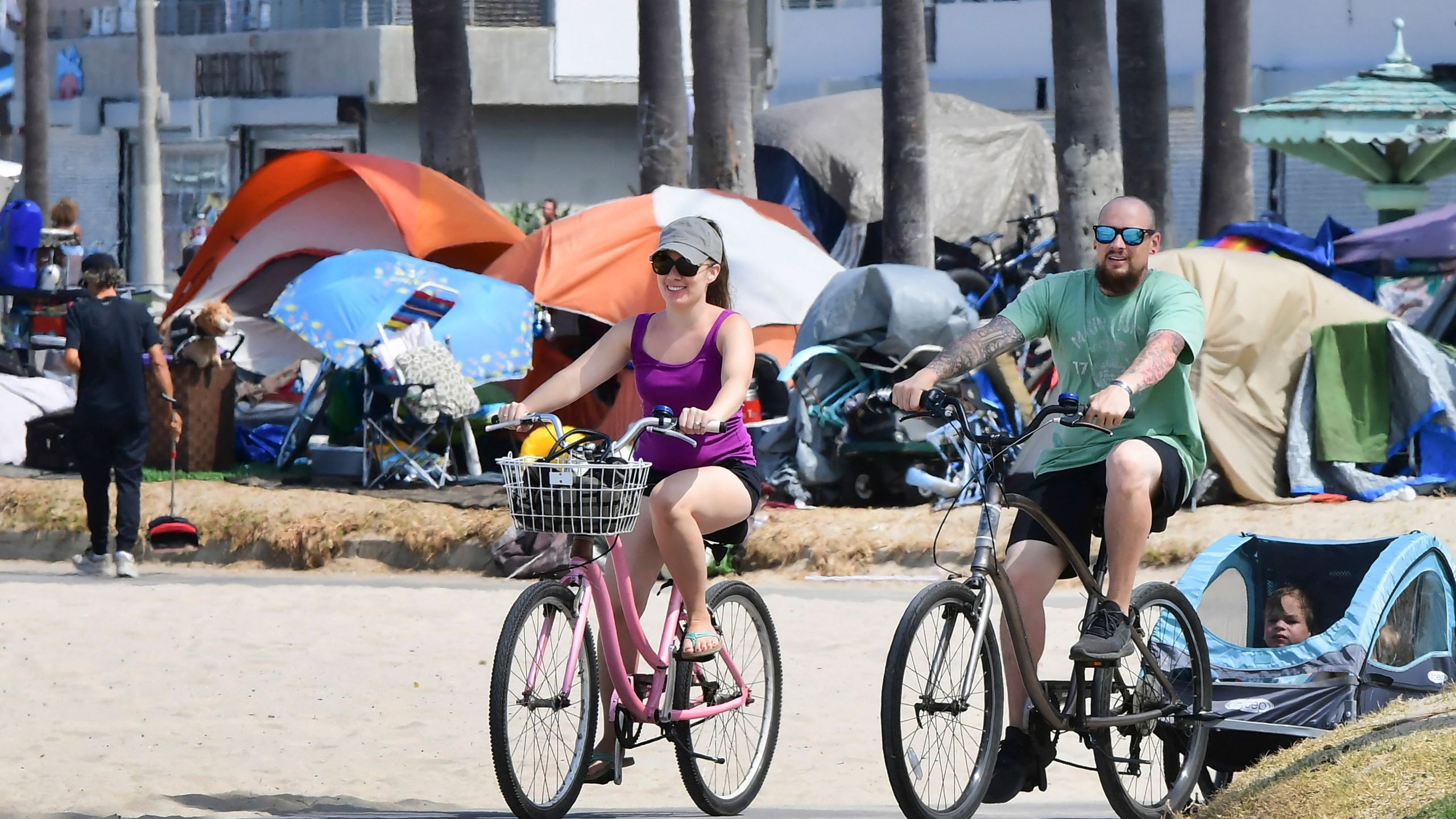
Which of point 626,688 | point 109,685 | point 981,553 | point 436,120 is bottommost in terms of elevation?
point 109,685

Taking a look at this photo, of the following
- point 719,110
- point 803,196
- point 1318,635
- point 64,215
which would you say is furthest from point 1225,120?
point 1318,635

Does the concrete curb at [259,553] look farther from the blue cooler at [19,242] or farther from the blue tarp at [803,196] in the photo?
the blue tarp at [803,196]

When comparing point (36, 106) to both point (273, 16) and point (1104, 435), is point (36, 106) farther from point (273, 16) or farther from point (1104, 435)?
point (1104, 435)

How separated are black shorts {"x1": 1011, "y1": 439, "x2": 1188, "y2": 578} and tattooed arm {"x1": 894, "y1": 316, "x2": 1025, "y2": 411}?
1.26 ft

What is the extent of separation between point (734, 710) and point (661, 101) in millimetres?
12400

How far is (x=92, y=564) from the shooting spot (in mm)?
11617

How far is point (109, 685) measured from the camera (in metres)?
8.19

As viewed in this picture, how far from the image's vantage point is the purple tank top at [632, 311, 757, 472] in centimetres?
576

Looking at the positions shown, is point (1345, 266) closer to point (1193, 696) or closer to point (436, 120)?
point (436, 120)

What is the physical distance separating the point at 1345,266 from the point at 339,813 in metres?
11.5

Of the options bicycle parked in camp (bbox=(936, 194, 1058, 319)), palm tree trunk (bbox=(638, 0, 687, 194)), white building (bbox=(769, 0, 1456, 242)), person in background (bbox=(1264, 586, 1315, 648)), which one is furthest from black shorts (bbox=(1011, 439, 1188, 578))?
white building (bbox=(769, 0, 1456, 242))

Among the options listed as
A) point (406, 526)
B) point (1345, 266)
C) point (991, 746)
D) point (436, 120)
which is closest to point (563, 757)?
point (991, 746)

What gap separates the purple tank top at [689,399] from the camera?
227 inches

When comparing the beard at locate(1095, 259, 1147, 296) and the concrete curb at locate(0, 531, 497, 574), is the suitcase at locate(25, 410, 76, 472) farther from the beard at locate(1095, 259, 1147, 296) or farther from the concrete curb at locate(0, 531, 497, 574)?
the beard at locate(1095, 259, 1147, 296)
